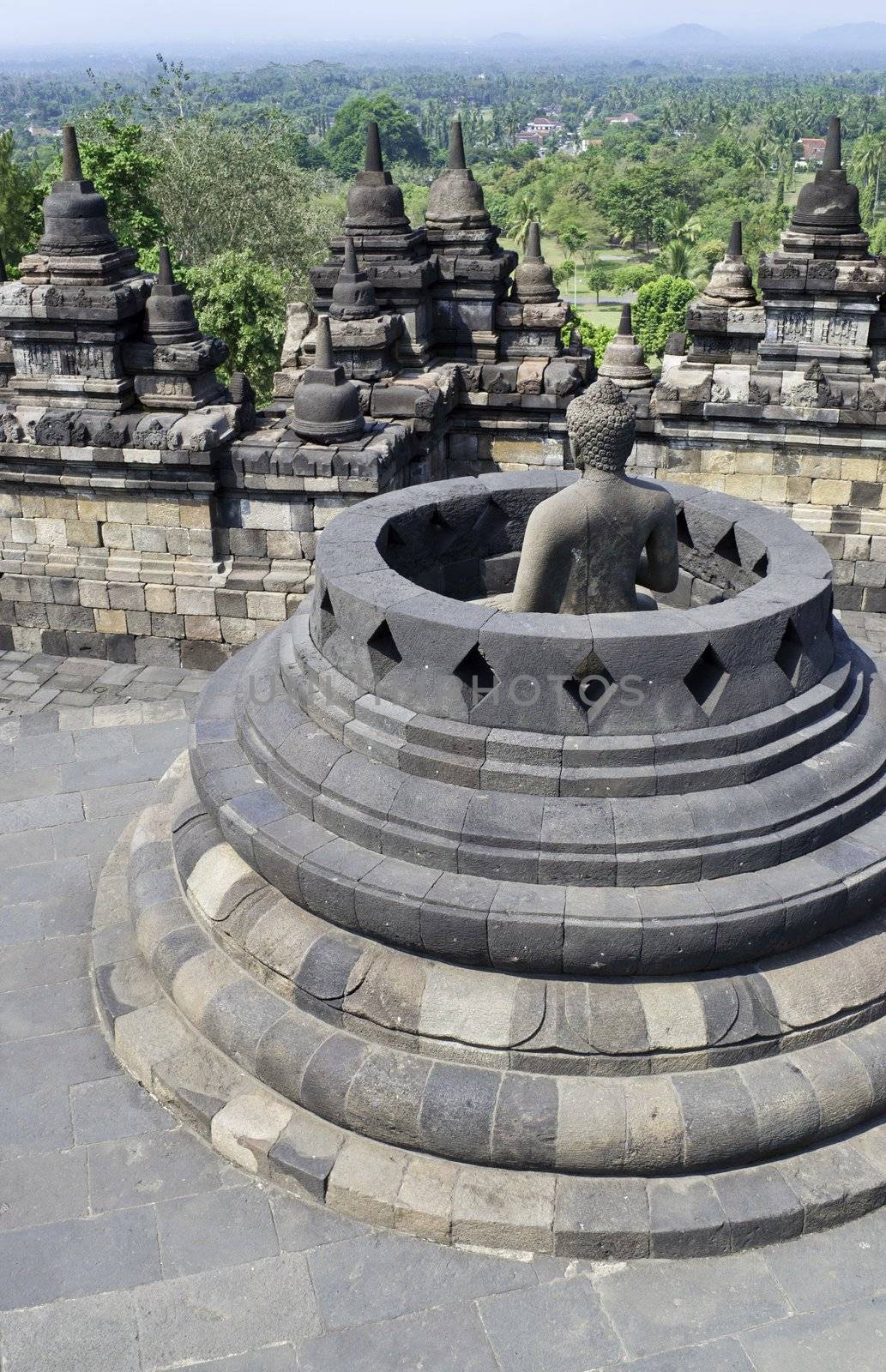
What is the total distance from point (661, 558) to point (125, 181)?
89.3 ft

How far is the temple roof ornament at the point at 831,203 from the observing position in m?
12.3

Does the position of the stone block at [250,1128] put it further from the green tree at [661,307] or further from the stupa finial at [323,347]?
the green tree at [661,307]

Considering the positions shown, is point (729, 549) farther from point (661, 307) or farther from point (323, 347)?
point (661, 307)

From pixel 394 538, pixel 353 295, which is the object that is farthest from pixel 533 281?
pixel 394 538

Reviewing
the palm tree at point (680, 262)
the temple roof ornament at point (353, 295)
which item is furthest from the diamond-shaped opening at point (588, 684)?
the palm tree at point (680, 262)

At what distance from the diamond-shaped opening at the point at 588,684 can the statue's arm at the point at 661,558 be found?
1079 mm

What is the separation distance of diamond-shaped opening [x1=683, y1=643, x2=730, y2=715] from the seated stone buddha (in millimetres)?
769

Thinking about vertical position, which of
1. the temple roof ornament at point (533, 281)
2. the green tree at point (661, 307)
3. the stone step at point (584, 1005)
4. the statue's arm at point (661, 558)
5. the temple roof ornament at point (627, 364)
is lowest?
the green tree at point (661, 307)

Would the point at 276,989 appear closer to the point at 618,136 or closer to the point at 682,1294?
the point at 682,1294

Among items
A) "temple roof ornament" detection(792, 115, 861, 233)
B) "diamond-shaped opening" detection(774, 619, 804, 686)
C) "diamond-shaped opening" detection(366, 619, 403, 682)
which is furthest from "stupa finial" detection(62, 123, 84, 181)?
"diamond-shaped opening" detection(774, 619, 804, 686)

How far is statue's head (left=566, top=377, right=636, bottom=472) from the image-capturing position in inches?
239

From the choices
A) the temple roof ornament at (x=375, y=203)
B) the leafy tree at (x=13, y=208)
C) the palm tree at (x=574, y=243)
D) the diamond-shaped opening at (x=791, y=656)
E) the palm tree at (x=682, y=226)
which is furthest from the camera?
the palm tree at (x=574, y=243)

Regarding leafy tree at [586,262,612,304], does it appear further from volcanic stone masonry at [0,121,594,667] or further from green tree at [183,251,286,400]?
volcanic stone masonry at [0,121,594,667]

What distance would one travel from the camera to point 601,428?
6078 millimetres
